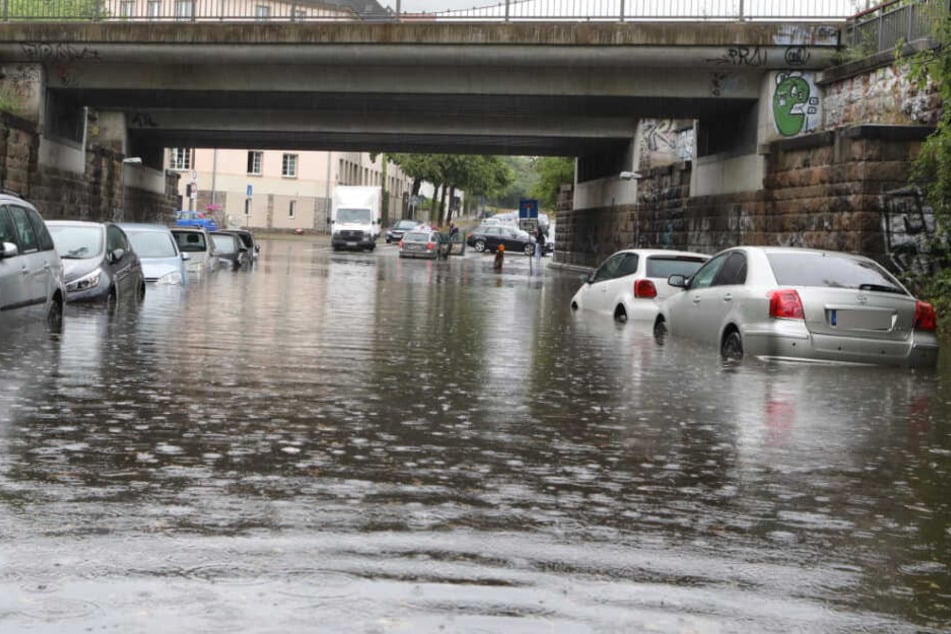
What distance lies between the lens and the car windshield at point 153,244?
28141 mm

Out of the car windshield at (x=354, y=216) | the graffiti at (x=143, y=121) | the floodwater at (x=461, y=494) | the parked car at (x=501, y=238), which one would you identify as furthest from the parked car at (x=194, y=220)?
the floodwater at (x=461, y=494)

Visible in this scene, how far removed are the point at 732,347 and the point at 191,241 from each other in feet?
76.3

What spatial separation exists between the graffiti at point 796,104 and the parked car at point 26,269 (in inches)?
846

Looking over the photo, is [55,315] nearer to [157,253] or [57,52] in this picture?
[157,253]

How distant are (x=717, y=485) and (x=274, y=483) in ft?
7.57

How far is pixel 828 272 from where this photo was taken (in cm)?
1535

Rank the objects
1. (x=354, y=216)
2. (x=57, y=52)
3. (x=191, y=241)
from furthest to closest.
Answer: (x=354, y=216) → (x=57, y=52) → (x=191, y=241)

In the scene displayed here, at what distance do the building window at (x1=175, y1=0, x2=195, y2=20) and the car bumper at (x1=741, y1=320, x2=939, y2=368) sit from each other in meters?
25.1

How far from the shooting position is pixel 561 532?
6434mm

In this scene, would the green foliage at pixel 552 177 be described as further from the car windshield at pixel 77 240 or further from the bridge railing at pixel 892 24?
the car windshield at pixel 77 240

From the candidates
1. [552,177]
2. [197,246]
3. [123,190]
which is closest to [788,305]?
[197,246]

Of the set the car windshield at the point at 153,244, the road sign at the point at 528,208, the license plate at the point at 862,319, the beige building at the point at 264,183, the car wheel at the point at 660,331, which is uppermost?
the beige building at the point at 264,183

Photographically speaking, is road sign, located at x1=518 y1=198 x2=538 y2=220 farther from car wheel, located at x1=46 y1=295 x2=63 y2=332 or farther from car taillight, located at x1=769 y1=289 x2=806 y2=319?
car taillight, located at x1=769 y1=289 x2=806 y2=319

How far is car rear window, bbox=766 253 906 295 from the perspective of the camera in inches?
598
